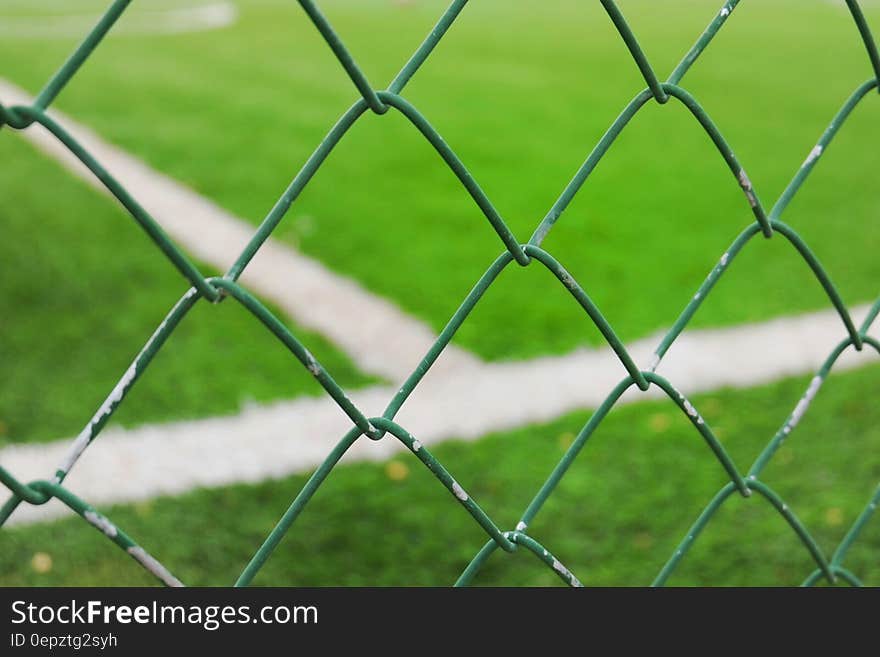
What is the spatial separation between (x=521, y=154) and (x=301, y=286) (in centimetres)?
299

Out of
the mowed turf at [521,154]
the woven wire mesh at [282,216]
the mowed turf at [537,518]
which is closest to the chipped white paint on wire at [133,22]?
the mowed turf at [521,154]

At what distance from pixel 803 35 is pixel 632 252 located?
32.9ft

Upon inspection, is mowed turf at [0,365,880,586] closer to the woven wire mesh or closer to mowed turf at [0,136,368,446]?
mowed turf at [0,136,368,446]

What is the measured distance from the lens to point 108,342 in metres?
3.65

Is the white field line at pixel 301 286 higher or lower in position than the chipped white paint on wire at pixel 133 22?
lower

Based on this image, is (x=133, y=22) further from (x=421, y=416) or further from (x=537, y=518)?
(x=537, y=518)

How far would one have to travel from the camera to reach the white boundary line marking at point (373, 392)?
2.79 meters

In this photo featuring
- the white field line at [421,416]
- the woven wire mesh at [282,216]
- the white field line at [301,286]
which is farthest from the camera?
the white field line at [301,286]

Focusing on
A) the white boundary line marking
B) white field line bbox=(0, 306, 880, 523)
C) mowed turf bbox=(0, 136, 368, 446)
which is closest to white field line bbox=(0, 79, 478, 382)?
the white boundary line marking

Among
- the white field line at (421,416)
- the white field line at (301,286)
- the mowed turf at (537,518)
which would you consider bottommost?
the mowed turf at (537,518)

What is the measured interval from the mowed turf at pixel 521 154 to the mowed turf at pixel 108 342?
2.45ft

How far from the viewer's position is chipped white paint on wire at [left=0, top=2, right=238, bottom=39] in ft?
42.8

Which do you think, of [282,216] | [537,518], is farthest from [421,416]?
[282,216]

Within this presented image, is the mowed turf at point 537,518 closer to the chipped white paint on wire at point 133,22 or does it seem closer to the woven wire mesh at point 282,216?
the woven wire mesh at point 282,216
